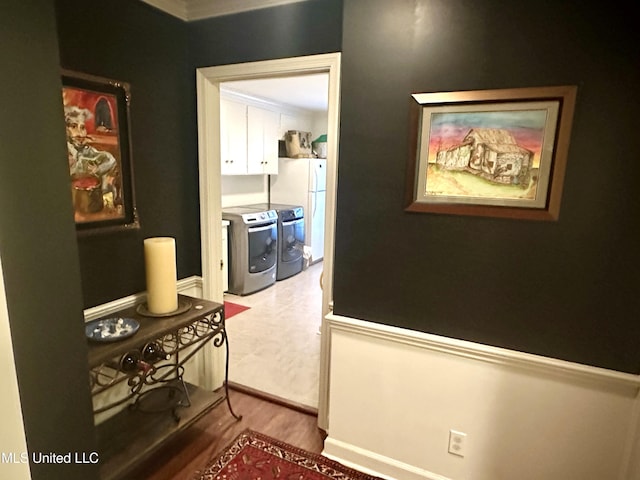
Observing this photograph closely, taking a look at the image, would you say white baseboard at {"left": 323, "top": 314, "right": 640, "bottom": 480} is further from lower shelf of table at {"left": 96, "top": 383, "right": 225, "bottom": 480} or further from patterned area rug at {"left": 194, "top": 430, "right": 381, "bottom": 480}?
lower shelf of table at {"left": 96, "top": 383, "right": 225, "bottom": 480}

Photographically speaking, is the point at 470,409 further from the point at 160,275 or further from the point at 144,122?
the point at 144,122

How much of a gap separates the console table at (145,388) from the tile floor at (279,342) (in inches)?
18.8

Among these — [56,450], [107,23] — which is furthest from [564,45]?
[56,450]

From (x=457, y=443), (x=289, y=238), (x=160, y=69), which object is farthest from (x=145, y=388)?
(x=289, y=238)

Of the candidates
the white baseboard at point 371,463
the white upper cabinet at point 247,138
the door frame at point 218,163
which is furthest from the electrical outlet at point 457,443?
the white upper cabinet at point 247,138

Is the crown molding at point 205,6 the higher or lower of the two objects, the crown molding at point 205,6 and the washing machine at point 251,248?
the higher

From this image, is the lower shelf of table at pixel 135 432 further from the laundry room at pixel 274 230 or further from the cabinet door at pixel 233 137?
the cabinet door at pixel 233 137

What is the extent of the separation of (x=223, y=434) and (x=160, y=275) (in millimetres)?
1041

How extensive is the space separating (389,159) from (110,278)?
153 centimetres

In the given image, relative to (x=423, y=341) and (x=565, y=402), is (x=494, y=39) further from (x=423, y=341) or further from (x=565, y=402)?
(x=565, y=402)

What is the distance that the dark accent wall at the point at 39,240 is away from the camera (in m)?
0.99

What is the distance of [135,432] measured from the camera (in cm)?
183

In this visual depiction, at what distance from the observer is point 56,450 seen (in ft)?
3.85

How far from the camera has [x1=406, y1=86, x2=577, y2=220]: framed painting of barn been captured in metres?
1.37
